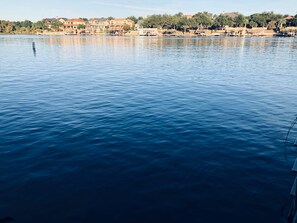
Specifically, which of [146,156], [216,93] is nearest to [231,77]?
[216,93]

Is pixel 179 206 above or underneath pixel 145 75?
underneath

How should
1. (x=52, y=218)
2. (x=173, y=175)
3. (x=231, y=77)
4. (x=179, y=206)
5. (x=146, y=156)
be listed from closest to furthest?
(x=52, y=218)
(x=179, y=206)
(x=173, y=175)
(x=146, y=156)
(x=231, y=77)

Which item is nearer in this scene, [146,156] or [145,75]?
[146,156]

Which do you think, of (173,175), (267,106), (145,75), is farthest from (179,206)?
(145,75)

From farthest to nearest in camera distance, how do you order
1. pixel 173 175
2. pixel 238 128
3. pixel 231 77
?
pixel 231 77 → pixel 238 128 → pixel 173 175

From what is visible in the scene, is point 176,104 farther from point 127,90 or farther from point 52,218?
point 52,218

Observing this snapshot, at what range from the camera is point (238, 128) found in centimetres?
2255

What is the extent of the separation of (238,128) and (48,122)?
18.2m

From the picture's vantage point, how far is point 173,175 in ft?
50.0

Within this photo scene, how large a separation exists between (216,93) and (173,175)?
23.1 metres

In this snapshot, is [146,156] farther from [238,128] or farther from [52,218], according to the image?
[238,128]

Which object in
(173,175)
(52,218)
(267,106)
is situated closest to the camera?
(52,218)

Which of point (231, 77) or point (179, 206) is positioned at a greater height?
point (231, 77)

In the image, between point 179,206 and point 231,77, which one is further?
point 231,77
